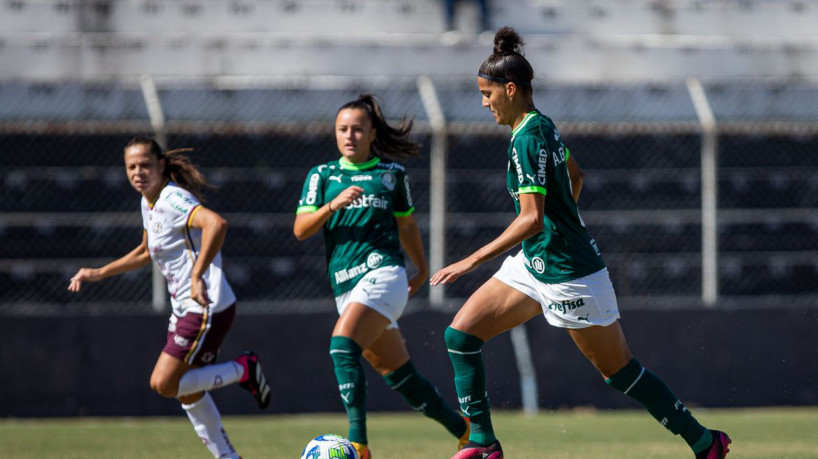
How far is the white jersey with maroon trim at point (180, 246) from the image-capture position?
7664 mm

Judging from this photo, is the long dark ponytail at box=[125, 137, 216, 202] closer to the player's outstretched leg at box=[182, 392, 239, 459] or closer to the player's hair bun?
the player's outstretched leg at box=[182, 392, 239, 459]

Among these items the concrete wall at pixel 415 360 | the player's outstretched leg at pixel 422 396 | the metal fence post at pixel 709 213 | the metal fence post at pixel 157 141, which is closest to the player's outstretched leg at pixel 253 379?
the player's outstretched leg at pixel 422 396

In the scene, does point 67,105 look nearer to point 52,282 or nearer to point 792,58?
point 52,282

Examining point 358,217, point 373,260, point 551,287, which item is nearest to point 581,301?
point 551,287

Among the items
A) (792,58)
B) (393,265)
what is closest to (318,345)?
(393,265)

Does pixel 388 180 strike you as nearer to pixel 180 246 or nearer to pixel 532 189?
pixel 180 246

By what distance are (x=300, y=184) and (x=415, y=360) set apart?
3557 mm

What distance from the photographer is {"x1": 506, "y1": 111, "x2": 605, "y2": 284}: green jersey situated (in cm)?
643

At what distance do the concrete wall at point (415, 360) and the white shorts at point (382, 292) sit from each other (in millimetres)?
5032

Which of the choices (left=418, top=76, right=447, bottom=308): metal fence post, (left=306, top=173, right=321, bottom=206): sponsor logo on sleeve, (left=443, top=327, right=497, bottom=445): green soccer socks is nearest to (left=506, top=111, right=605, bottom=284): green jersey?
(left=443, top=327, right=497, bottom=445): green soccer socks

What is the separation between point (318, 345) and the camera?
12.8m

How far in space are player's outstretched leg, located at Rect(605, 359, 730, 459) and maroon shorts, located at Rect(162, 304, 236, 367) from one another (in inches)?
96.7

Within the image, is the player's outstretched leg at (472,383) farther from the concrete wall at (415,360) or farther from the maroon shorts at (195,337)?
the concrete wall at (415,360)

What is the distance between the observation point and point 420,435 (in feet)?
34.6
